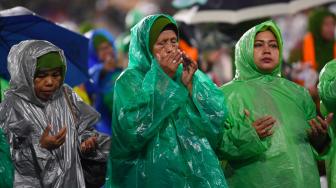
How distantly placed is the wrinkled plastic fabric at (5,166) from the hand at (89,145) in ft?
1.95

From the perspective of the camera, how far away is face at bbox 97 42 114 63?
1320cm

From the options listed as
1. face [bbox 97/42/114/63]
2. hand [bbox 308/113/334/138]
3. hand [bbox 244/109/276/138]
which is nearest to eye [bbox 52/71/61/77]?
hand [bbox 244/109/276/138]

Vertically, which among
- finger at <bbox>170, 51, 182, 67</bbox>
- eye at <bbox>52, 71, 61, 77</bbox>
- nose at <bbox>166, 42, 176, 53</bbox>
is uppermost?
nose at <bbox>166, 42, 176, 53</bbox>

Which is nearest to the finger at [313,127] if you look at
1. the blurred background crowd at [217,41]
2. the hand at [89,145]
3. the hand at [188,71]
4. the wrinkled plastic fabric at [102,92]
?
the hand at [188,71]

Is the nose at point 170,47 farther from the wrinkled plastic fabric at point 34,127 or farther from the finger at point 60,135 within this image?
the finger at point 60,135

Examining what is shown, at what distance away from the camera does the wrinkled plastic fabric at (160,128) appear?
24.8ft

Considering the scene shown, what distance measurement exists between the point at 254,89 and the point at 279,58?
0.34 m

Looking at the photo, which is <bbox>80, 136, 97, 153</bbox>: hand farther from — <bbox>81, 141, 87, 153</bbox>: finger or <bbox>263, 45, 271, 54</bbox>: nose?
<bbox>263, 45, 271, 54</bbox>: nose

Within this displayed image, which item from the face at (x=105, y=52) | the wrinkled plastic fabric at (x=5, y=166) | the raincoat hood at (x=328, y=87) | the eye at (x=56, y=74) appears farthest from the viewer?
the face at (x=105, y=52)

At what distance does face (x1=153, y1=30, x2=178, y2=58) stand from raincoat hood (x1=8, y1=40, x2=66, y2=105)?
0.63 m

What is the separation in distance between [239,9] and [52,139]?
6249 mm

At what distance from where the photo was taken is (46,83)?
7.83 m

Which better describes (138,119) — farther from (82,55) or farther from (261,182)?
(82,55)

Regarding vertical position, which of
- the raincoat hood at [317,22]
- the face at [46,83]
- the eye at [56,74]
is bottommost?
the face at [46,83]
